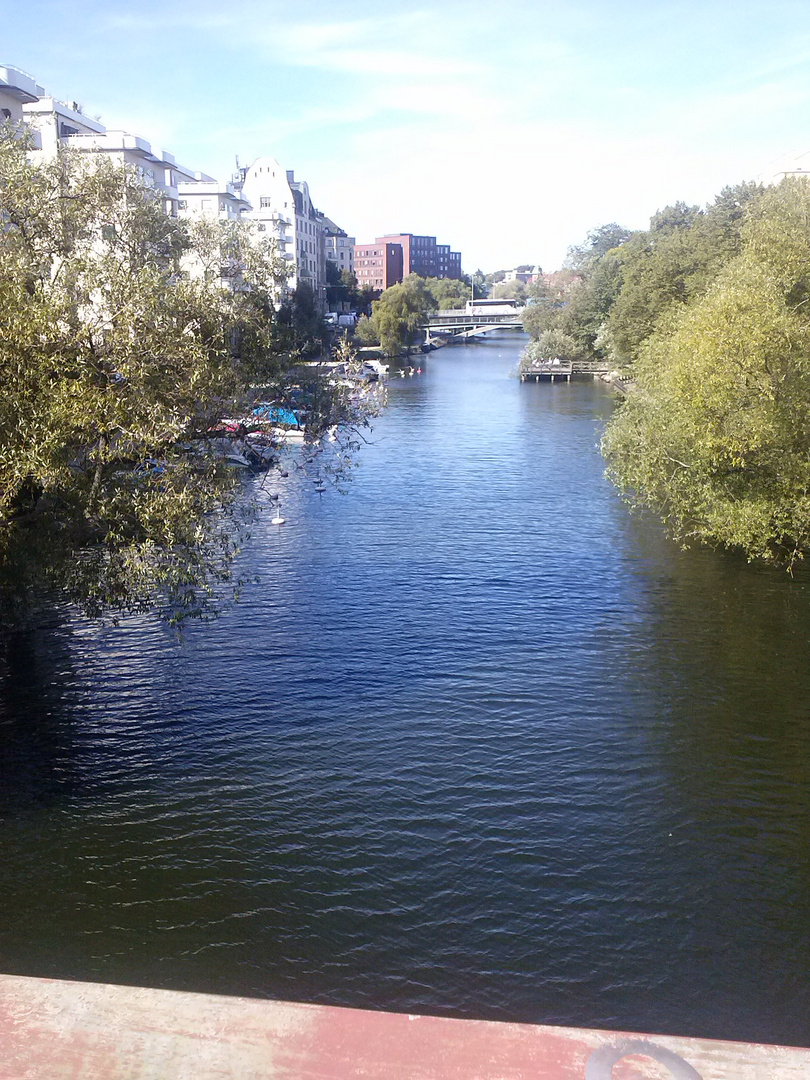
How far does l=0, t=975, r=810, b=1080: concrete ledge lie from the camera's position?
717cm

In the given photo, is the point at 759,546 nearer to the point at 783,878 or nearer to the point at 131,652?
the point at 783,878

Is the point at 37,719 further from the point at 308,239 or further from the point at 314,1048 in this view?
the point at 308,239

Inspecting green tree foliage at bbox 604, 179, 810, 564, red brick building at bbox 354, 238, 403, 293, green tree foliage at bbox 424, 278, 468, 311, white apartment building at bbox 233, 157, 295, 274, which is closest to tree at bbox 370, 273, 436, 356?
white apartment building at bbox 233, 157, 295, 274

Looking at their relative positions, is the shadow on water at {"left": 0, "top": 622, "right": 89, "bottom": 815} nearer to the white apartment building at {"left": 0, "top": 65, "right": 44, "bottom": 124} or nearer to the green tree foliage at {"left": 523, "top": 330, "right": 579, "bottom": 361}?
the white apartment building at {"left": 0, "top": 65, "right": 44, "bottom": 124}

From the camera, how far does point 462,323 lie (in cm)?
12362

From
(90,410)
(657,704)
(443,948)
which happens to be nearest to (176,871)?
(443,948)

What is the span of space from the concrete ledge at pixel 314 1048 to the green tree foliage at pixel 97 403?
613 centimetres

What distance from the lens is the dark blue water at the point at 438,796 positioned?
10359 millimetres

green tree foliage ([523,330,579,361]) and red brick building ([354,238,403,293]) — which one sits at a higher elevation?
red brick building ([354,238,403,293])

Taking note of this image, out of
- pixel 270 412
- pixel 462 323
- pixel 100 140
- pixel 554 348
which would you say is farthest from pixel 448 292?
pixel 270 412

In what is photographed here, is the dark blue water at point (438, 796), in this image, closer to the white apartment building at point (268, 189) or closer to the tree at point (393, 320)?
the tree at point (393, 320)

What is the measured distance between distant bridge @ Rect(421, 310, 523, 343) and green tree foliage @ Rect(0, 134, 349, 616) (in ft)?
337

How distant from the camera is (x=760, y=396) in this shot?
20.8 m

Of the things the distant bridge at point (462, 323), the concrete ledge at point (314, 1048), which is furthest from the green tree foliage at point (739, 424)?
the distant bridge at point (462, 323)
